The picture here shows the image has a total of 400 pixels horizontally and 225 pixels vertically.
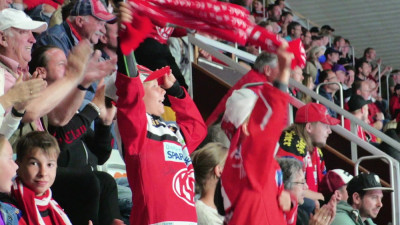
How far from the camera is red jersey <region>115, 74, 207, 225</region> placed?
4344 millimetres

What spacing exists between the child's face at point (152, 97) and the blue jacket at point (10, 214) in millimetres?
1039

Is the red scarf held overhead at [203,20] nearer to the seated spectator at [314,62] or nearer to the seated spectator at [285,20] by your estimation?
the seated spectator at [314,62]

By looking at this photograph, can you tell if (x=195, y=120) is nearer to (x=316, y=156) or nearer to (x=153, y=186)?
(x=153, y=186)

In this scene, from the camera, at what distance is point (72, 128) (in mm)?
4723

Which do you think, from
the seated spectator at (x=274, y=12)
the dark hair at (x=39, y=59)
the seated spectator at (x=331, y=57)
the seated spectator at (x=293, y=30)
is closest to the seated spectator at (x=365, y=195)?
the dark hair at (x=39, y=59)

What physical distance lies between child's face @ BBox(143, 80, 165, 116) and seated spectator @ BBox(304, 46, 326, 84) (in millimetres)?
7078

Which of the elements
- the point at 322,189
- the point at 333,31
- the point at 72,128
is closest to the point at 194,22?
the point at 72,128

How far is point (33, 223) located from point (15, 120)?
1.63 ft

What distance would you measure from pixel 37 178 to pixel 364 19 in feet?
47.7

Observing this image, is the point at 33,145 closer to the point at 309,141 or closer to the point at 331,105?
the point at 309,141

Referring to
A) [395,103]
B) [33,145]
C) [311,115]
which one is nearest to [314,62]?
[395,103]

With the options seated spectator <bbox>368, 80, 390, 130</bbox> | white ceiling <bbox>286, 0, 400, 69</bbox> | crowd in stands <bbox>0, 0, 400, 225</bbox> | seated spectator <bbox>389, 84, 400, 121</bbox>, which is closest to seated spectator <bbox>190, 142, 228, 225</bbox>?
crowd in stands <bbox>0, 0, 400, 225</bbox>

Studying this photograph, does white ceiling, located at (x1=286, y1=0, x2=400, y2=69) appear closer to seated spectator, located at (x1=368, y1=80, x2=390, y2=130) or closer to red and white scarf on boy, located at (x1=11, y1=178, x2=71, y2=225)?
seated spectator, located at (x1=368, y1=80, x2=390, y2=130)

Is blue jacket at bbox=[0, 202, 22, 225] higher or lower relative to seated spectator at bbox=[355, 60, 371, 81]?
higher
